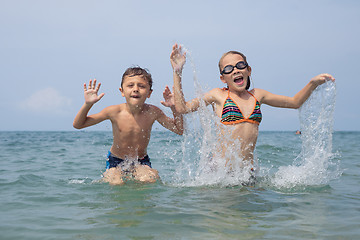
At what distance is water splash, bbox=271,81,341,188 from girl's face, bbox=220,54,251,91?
41.1 inches

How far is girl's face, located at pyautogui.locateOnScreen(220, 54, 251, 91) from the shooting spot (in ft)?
16.0

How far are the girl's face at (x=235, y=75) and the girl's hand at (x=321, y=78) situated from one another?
0.96 m

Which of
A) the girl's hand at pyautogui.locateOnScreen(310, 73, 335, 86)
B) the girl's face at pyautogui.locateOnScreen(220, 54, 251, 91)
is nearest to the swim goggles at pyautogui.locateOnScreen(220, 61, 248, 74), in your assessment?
the girl's face at pyautogui.locateOnScreen(220, 54, 251, 91)

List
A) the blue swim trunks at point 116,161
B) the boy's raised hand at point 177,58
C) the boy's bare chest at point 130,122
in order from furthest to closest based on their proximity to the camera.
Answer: the blue swim trunks at point 116,161, the boy's bare chest at point 130,122, the boy's raised hand at point 177,58

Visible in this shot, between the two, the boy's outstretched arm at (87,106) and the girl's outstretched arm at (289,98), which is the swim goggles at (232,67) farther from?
the boy's outstretched arm at (87,106)

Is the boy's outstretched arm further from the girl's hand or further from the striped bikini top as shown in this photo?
the girl's hand

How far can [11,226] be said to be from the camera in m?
2.99

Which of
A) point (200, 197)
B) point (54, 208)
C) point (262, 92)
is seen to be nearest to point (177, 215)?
point (200, 197)

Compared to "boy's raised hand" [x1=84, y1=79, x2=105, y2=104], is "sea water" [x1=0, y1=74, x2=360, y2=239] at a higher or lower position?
lower

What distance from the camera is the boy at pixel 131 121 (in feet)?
15.8

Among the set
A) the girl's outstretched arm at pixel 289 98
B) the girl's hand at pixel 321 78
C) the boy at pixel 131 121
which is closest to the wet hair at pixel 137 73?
the boy at pixel 131 121

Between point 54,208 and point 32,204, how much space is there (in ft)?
1.22

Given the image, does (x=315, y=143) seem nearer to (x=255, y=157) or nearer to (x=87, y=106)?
(x=255, y=157)

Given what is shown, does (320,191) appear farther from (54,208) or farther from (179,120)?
(54,208)
